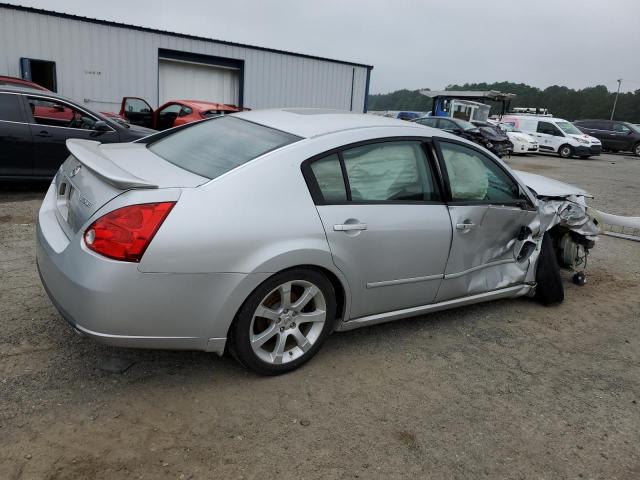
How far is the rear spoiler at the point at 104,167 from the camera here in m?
2.59

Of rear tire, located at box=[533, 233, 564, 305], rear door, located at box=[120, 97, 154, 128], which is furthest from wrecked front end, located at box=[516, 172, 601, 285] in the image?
rear door, located at box=[120, 97, 154, 128]

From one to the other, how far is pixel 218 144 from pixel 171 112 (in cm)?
1115

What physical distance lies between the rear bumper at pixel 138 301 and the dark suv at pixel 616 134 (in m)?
27.8

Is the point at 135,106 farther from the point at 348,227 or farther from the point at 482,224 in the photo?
the point at 348,227

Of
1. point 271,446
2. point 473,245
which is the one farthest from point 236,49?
point 271,446

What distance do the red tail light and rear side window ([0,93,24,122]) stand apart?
5466 millimetres

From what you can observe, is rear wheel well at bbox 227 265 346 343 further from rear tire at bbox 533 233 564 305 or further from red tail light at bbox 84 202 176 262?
rear tire at bbox 533 233 564 305

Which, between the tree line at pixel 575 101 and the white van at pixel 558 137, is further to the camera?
the tree line at pixel 575 101

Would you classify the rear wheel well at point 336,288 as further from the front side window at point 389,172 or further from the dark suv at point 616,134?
the dark suv at point 616,134

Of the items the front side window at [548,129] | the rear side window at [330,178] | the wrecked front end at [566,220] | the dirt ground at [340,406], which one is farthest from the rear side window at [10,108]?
the front side window at [548,129]

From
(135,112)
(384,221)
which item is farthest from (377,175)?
(135,112)

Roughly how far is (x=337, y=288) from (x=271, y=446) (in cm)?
103

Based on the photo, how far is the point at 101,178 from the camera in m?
2.77

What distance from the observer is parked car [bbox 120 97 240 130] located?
13.0 metres
